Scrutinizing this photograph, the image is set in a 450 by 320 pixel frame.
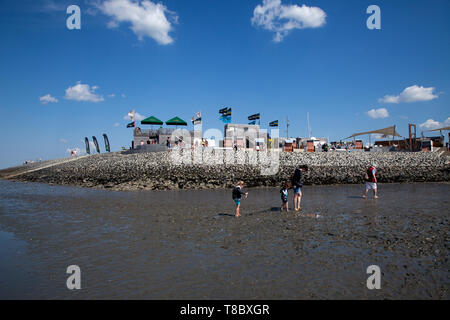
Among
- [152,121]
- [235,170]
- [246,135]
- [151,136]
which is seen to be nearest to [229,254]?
[235,170]

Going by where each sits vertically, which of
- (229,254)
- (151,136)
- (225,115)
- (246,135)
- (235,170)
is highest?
(225,115)

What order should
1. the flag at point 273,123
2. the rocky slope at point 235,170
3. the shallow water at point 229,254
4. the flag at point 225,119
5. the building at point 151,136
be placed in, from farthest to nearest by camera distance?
the flag at point 273,123
the building at point 151,136
the flag at point 225,119
the rocky slope at point 235,170
the shallow water at point 229,254

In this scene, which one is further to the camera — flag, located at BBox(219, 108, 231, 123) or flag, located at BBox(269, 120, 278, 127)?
flag, located at BBox(269, 120, 278, 127)

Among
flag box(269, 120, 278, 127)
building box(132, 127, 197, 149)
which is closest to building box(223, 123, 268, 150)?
flag box(269, 120, 278, 127)

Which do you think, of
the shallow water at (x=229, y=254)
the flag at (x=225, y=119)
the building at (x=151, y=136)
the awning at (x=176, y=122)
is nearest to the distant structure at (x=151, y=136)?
the building at (x=151, y=136)

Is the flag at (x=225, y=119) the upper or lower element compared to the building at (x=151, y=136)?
upper

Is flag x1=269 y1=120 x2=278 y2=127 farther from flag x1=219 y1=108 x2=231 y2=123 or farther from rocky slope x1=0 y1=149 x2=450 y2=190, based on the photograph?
rocky slope x1=0 y1=149 x2=450 y2=190

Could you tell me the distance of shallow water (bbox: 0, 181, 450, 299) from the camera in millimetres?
5199

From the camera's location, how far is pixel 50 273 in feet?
20.0

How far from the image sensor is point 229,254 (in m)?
7.09

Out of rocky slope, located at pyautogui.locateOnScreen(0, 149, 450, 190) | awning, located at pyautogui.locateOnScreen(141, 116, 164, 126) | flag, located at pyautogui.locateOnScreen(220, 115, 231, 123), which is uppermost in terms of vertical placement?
awning, located at pyautogui.locateOnScreen(141, 116, 164, 126)

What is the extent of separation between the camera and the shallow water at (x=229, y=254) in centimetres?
520

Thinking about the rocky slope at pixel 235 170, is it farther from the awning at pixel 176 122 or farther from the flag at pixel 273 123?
the flag at pixel 273 123

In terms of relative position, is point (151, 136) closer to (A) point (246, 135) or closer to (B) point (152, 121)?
(B) point (152, 121)
